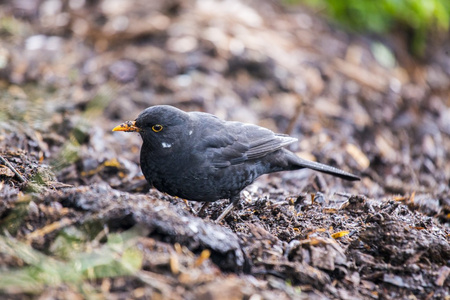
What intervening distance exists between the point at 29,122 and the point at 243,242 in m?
3.22

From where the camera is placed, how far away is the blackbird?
14.6ft

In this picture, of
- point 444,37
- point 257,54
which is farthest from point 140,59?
point 444,37

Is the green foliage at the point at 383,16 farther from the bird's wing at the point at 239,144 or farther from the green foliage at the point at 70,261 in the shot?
the green foliage at the point at 70,261

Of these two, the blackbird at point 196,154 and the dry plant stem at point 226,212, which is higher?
the blackbird at point 196,154

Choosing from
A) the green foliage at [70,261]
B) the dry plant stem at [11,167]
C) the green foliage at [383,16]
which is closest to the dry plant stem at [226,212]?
the green foliage at [70,261]

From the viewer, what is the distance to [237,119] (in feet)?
23.2

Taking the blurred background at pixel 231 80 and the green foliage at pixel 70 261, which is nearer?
the green foliage at pixel 70 261

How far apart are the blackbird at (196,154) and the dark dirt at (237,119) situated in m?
0.26

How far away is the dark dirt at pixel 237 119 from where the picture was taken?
3168 mm

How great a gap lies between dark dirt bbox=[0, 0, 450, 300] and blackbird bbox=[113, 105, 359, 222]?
0.26 meters

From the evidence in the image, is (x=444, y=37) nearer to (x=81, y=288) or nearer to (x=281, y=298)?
(x=281, y=298)

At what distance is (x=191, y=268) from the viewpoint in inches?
116

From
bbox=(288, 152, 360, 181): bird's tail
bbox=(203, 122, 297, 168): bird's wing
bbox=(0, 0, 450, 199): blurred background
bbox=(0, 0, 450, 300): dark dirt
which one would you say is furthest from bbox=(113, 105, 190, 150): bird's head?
bbox=(288, 152, 360, 181): bird's tail

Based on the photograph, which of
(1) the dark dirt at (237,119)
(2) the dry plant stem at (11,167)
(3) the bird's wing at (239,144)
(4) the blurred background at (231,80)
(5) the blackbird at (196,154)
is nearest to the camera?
(1) the dark dirt at (237,119)
